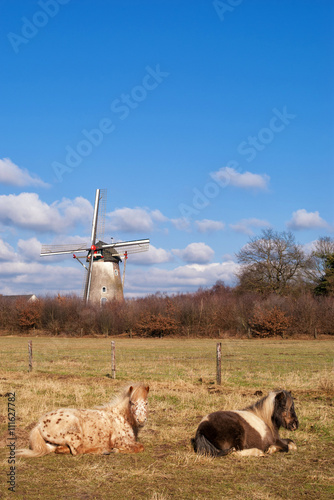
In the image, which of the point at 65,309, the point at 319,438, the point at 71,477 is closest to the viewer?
the point at 71,477

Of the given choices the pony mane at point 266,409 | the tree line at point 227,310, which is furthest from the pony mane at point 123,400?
the tree line at point 227,310

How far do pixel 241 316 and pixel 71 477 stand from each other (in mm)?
42514

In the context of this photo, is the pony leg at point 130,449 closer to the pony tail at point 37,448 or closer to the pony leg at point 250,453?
the pony tail at point 37,448

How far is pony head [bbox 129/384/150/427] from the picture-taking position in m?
6.65

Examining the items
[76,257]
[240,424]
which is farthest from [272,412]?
[76,257]

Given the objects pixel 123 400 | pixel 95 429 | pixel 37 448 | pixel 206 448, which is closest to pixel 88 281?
pixel 123 400

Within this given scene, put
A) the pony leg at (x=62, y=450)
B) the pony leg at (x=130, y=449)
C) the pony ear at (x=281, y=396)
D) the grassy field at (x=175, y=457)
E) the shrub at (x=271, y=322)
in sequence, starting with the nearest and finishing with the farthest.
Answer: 1. the grassy field at (x=175, y=457)
2. the pony leg at (x=62, y=450)
3. the pony leg at (x=130, y=449)
4. the pony ear at (x=281, y=396)
5. the shrub at (x=271, y=322)

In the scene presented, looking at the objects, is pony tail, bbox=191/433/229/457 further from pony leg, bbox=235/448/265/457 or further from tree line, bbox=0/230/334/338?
tree line, bbox=0/230/334/338

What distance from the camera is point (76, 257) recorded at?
5459cm

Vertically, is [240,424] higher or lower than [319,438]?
higher

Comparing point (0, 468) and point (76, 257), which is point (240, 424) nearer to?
point (0, 468)

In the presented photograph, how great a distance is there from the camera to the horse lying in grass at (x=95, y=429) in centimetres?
638

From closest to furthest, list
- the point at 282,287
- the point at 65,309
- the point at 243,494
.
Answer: the point at 243,494, the point at 65,309, the point at 282,287

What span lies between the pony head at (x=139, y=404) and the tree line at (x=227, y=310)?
38.2 metres
